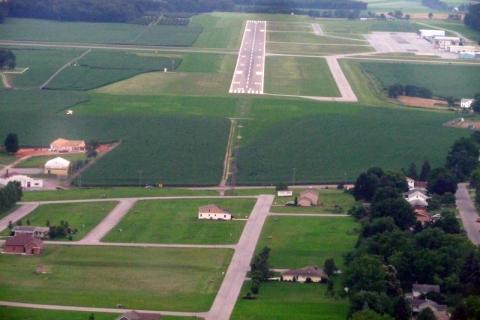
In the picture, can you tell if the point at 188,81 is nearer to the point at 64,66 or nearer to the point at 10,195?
the point at 64,66

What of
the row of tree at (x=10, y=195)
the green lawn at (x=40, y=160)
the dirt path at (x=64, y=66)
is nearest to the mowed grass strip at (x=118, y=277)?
the row of tree at (x=10, y=195)

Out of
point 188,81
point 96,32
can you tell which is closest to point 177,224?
point 188,81

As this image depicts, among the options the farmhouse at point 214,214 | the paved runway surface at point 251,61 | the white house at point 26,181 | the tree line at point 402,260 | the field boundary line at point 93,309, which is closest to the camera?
the tree line at point 402,260

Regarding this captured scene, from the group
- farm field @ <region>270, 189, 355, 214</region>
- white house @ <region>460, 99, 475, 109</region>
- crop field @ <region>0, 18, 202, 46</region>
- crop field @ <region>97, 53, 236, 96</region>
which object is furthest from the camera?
crop field @ <region>0, 18, 202, 46</region>

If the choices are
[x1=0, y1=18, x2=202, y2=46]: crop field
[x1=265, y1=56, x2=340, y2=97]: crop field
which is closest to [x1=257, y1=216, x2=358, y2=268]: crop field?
[x1=265, y1=56, x2=340, y2=97]: crop field

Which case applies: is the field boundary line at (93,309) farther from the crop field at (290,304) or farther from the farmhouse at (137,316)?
the crop field at (290,304)

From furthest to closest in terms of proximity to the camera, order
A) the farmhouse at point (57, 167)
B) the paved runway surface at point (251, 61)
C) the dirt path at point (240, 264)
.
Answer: the paved runway surface at point (251, 61) → the farmhouse at point (57, 167) → the dirt path at point (240, 264)

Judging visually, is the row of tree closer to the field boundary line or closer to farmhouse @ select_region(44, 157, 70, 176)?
farmhouse @ select_region(44, 157, 70, 176)
